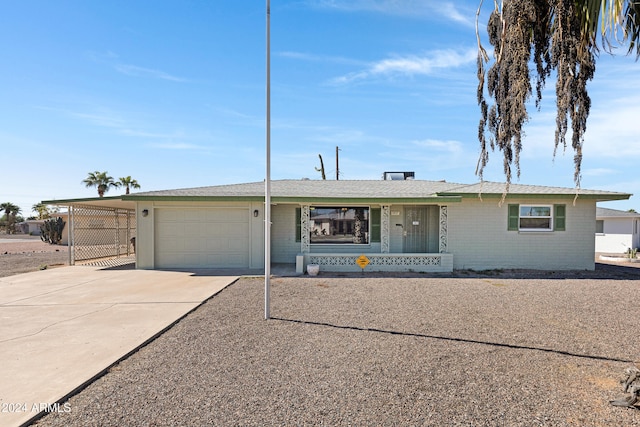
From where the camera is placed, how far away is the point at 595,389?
13.1ft

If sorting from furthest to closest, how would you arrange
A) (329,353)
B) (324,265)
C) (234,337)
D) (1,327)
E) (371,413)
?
(324,265), (1,327), (234,337), (329,353), (371,413)

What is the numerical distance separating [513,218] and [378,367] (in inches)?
448

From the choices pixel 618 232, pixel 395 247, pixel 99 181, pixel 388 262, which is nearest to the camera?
pixel 388 262

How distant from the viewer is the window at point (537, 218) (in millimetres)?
13477

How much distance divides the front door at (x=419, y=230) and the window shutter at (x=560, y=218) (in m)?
4.45

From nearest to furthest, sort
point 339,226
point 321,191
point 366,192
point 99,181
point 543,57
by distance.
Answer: point 543,57 → point 339,226 → point 366,192 → point 321,191 → point 99,181

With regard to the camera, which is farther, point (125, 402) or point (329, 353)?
point (329, 353)

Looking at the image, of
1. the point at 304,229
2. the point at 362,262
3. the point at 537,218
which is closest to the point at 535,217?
the point at 537,218

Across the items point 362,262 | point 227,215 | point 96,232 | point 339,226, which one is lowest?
point 362,262

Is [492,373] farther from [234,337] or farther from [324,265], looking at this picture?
[324,265]

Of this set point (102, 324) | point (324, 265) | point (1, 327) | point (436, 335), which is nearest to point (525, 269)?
point (324, 265)

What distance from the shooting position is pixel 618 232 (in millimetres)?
23297

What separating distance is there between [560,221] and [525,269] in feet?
7.67

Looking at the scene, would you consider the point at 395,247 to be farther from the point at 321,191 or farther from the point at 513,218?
the point at 513,218
